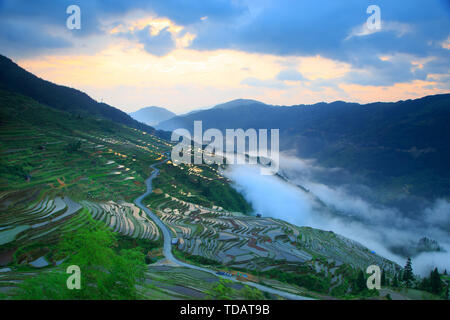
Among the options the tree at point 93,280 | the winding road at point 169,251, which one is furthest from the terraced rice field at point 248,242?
the tree at point 93,280

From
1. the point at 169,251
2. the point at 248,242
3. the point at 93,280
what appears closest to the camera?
the point at 93,280

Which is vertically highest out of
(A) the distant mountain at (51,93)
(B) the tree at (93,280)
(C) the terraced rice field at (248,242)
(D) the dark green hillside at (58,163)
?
(A) the distant mountain at (51,93)

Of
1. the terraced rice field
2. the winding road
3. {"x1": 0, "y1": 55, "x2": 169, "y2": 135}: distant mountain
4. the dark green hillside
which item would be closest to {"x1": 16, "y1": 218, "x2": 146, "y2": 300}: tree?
the winding road

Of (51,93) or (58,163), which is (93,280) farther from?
(51,93)

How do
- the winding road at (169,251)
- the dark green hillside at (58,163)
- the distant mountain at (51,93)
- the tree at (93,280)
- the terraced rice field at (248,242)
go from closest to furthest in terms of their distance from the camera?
the tree at (93,280) < the winding road at (169,251) < the terraced rice field at (248,242) < the dark green hillside at (58,163) < the distant mountain at (51,93)

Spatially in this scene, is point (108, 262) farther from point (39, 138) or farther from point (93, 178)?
point (39, 138)

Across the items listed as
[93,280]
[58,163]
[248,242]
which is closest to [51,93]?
[58,163]

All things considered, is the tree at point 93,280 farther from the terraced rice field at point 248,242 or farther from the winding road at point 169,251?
the terraced rice field at point 248,242
